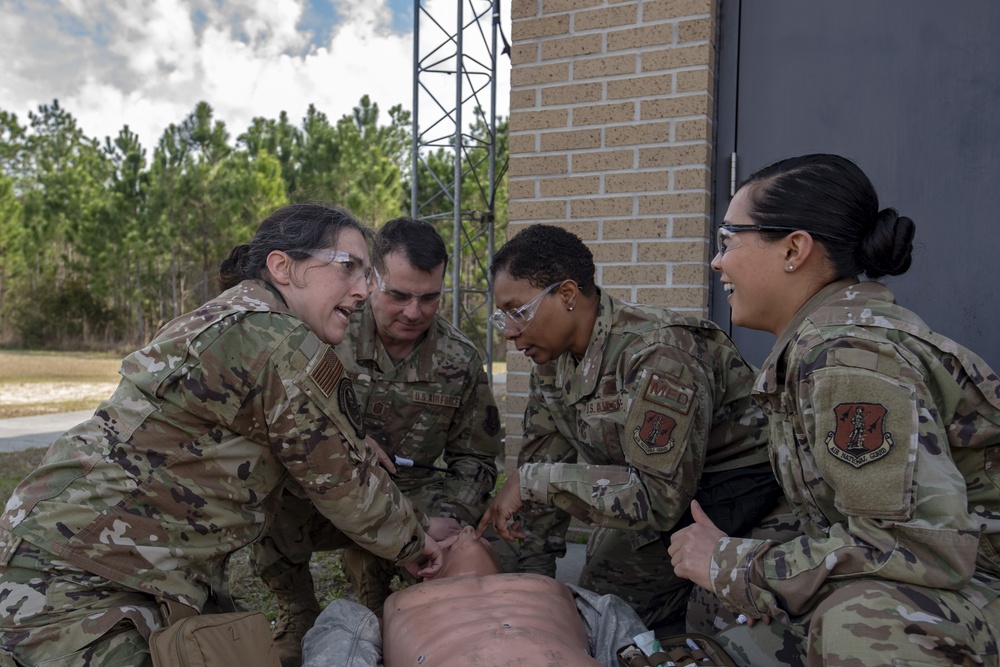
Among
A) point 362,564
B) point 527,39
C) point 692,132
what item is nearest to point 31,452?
point 362,564

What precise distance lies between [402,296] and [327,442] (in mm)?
1319

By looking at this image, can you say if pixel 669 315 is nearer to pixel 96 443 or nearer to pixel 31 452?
pixel 96 443

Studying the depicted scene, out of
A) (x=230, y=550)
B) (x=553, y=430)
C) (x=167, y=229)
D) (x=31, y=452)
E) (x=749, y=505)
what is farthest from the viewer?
(x=167, y=229)

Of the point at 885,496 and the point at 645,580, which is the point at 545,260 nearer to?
the point at 645,580

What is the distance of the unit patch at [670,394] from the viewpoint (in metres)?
2.72

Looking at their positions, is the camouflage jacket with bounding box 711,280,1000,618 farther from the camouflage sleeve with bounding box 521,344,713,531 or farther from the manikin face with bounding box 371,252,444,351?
the manikin face with bounding box 371,252,444,351

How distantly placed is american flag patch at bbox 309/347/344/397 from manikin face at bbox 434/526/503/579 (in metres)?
1.00

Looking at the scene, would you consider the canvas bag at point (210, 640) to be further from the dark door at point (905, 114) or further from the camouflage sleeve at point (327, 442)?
the dark door at point (905, 114)

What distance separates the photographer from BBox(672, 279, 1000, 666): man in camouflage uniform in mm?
1740

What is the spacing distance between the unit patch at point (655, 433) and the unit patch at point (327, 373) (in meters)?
1.05

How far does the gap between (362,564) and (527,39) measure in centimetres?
301

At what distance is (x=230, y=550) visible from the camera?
7.98ft

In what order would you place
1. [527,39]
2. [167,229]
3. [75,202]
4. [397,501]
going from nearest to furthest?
[397,501]
[527,39]
[167,229]
[75,202]

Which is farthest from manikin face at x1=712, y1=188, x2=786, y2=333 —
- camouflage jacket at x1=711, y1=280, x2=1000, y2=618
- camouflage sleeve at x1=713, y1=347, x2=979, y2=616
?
camouflage sleeve at x1=713, y1=347, x2=979, y2=616
